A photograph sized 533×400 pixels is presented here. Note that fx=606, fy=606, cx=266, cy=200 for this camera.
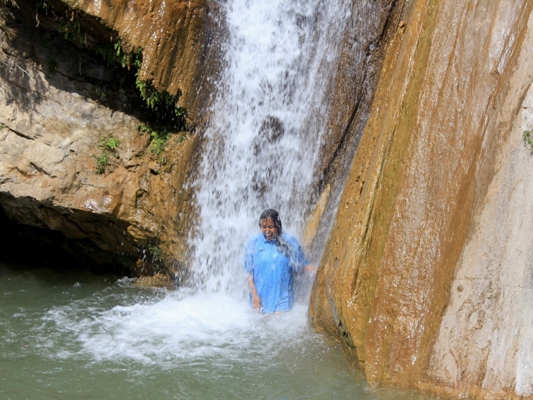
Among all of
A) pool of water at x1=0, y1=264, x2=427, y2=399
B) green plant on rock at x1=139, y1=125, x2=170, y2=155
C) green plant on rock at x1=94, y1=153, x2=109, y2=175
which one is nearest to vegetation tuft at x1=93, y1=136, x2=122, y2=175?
green plant on rock at x1=94, y1=153, x2=109, y2=175

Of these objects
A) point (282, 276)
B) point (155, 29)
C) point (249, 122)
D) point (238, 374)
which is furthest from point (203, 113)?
point (238, 374)

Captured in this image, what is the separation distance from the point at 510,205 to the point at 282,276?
2.36 m

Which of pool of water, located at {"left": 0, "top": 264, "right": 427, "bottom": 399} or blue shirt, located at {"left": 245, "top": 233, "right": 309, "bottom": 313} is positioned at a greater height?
blue shirt, located at {"left": 245, "top": 233, "right": 309, "bottom": 313}

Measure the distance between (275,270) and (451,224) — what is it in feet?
6.52

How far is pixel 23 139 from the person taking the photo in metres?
6.75

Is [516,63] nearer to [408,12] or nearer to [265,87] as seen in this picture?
[408,12]

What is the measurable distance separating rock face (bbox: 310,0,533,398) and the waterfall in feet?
6.22

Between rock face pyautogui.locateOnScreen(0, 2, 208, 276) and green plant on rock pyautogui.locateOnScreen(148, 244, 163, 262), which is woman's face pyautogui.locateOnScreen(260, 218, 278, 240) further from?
green plant on rock pyautogui.locateOnScreen(148, 244, 163, 262)

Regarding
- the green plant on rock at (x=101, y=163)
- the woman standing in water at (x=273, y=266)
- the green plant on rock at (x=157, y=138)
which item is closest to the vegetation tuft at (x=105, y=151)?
the green plant on rock at (x=101, y=163)

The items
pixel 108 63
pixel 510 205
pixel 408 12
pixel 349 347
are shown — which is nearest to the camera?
pixel 510 205

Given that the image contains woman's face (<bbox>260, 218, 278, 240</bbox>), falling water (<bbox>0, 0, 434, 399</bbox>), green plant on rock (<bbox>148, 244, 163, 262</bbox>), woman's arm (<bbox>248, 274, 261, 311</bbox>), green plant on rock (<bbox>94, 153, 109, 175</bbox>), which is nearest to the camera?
falling water (<bbox>0, 0, 434, 399</bbox>)

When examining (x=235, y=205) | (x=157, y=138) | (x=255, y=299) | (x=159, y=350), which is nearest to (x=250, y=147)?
(x=235, y=205)

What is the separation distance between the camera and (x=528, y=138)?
434 cm

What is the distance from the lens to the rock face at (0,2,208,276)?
672cm
